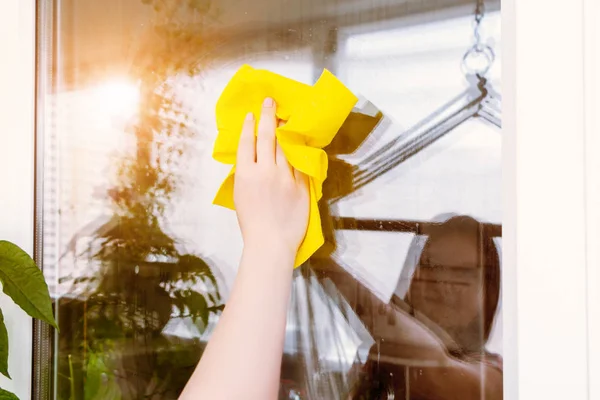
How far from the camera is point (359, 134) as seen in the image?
0.65 metres

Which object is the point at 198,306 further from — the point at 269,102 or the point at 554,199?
the point at 554,199

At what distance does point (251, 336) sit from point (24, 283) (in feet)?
1.30

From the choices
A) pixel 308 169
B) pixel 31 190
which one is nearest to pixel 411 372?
pixel 308 169

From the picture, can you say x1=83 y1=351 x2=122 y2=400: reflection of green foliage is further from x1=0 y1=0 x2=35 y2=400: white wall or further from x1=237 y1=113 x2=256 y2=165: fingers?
x1=237 y1=113 x2=256 y2=165: fingers

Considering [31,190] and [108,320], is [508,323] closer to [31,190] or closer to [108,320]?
[108,320]

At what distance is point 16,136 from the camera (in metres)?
0.86

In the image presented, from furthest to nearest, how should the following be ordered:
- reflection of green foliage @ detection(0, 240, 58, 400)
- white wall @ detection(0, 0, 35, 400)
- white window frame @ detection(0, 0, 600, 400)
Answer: white wall @ detection(0, 0, 35, 400) < reflection of green foliage @ detection(0, 240, 58, 400) < white window frame @ detection(0, 0, 600, 400)

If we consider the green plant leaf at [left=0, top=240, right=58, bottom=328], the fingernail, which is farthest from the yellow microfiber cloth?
the green plant leaf at [left=0, top=240, right=58, bottom=328]

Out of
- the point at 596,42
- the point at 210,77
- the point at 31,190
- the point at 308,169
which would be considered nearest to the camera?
the point at 596,42

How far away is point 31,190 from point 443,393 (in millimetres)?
741

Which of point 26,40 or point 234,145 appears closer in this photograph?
point 234,145

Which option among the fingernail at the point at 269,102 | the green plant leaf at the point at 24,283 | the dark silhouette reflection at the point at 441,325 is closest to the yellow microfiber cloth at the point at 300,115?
the fingernail at the point at 269,102

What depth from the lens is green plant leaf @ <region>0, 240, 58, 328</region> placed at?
736 millimetres

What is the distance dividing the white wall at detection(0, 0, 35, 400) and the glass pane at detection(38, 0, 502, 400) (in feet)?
0.09
